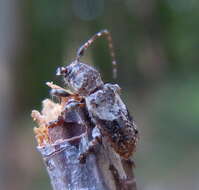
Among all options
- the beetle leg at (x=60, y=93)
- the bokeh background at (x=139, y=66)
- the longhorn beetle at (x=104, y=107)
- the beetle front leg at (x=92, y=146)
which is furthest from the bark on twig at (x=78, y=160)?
the bokeh background at (x=139, y=66)

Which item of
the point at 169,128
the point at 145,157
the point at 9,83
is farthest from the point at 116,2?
the point at 9,83

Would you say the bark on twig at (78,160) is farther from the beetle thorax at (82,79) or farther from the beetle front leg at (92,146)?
the beetle thorax at (82,79)

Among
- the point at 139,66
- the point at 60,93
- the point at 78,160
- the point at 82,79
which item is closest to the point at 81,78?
the point at 82,79

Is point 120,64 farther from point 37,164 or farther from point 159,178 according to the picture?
point 159,178

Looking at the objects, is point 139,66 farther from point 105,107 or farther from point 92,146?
point 92,146

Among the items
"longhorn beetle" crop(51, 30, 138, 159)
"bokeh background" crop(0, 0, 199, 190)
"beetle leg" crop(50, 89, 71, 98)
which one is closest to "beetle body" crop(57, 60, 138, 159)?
"longhorn beetle" crop(51, 30, 138, 159)
